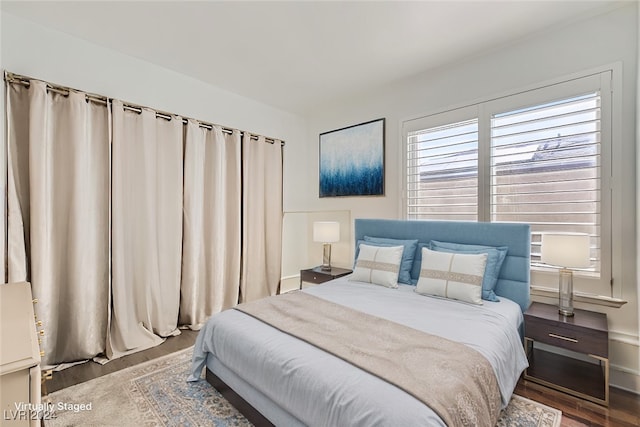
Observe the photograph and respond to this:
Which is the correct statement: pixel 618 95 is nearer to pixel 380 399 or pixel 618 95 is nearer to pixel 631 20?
pixel 631 20

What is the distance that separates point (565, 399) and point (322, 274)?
2.32 metres

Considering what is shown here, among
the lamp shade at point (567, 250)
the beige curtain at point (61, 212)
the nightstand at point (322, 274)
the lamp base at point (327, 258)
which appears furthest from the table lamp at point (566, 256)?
the beige curtain at point (61, 212)

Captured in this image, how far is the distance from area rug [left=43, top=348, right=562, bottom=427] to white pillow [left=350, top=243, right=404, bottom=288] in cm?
121

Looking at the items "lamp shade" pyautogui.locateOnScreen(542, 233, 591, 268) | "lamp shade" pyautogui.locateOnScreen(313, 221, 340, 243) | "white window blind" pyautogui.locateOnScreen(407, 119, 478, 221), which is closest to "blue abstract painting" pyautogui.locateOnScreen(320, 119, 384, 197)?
"white window blind" pyautogui.locateOnScreen(407, 119, 478, 221)

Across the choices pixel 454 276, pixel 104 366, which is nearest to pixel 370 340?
pixel 454 276

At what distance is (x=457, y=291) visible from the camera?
7.38 ft

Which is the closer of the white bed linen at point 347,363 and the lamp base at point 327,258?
the white bed linen at point 347,363

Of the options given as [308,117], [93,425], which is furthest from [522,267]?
[308,117]

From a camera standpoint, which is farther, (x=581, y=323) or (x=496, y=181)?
(x=496, y=181)

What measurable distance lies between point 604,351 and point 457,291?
2.93 feet

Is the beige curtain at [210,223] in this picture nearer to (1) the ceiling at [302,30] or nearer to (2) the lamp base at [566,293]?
(1) the ceiling at [302,30]

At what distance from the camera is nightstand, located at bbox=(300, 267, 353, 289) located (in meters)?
3.46

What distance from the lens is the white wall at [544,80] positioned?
2.09 metres

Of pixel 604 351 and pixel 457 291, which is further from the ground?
pixel 457 291
